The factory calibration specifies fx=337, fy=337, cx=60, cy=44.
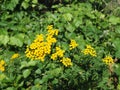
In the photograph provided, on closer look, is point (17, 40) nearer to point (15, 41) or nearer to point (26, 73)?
point (15, 41)

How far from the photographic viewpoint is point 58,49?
362 centimetres

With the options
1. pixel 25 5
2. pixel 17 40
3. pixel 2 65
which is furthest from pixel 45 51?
pixel 25 5

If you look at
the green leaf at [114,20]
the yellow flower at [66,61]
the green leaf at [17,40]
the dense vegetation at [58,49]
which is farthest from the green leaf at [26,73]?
the green leaf at [114,20]

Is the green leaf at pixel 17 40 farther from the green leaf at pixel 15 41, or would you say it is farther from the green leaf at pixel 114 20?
the green leaf at pixel 114 20

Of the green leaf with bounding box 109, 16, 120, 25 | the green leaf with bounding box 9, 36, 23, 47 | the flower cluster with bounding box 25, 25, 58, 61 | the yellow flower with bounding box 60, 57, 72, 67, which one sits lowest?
the yellow flower with bounding box 60, 57, 72, 67

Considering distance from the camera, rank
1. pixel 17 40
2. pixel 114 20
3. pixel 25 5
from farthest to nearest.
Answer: pixel 25 5
pixel 114 20
pixel 17 40

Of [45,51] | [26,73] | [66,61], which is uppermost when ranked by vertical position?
[45,51]

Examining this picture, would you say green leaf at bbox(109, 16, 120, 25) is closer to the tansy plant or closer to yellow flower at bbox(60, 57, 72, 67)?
the tansy plant

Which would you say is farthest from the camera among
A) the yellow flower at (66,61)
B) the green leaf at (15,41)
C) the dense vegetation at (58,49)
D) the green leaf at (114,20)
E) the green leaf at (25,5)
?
the green leaf at (25,5)

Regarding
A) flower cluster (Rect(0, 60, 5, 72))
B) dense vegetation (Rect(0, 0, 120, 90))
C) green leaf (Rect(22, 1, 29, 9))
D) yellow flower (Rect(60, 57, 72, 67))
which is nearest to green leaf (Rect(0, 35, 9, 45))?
dense vegetation (Rect(0, 0, 120, 90))

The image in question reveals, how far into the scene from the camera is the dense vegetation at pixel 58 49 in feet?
12.1

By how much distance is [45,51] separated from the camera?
3.58 metres

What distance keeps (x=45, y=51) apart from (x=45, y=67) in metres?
0.25

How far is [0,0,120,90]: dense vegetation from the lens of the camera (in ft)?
12.1
